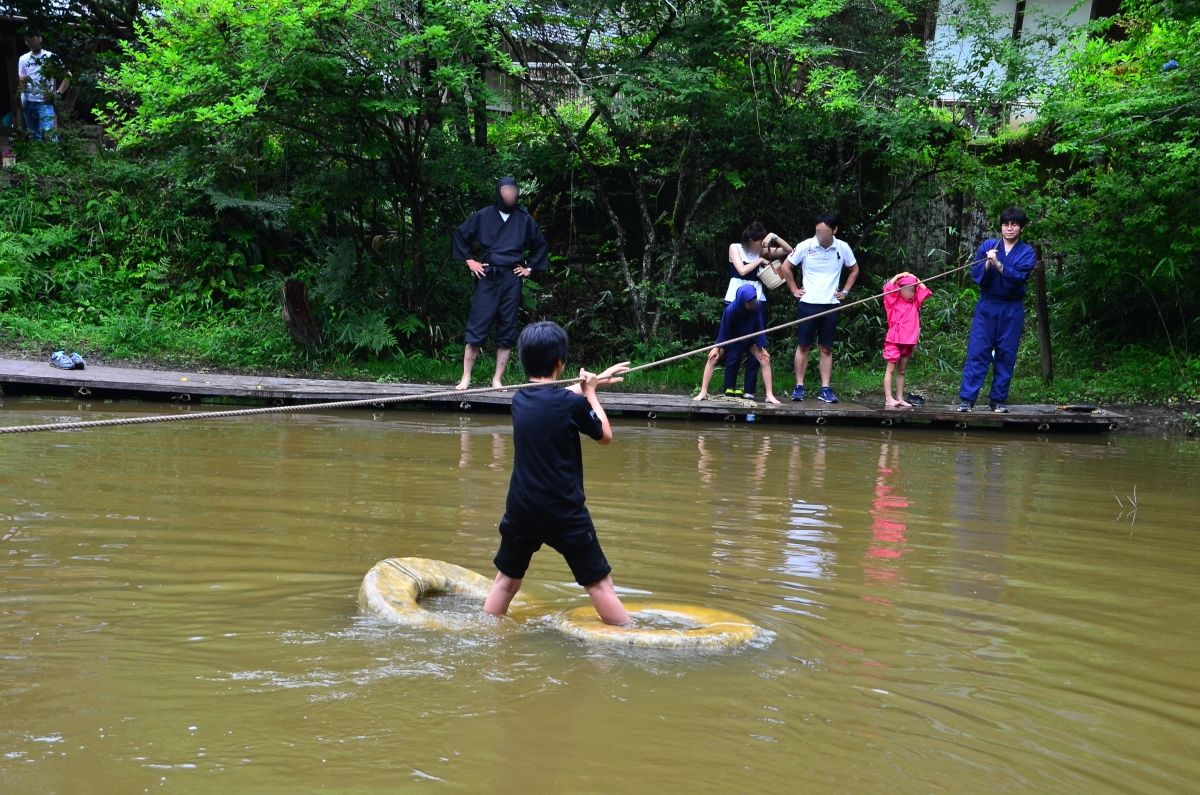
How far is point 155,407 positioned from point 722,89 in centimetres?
670

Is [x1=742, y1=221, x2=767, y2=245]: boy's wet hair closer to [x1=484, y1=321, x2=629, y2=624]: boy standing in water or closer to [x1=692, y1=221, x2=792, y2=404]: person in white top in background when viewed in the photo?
[x1=692, y1=221, x2=792, y2=404]: person in white top in background

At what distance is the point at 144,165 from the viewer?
14.3 meters

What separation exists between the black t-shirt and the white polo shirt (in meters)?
7.07

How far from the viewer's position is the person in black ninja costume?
424 inches

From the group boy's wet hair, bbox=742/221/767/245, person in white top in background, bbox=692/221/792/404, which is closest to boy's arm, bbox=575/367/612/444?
person in white top in background, bbox=692/221/792/404

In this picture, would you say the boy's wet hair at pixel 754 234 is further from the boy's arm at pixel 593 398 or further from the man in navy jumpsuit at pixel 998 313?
the boy's arm at pixel 593 398

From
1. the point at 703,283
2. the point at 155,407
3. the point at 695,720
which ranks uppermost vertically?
the point at 703,283

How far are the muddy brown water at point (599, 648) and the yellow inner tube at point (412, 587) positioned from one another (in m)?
0.08

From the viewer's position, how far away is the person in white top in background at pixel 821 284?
1098cm

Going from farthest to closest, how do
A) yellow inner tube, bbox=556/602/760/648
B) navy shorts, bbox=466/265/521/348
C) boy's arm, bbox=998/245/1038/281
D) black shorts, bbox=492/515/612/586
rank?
navy shorts, bbox=466/265/521/348
boy's arm, bbox=998/245/1038/281
black shorts, bbox=492/515/612/586
yellow inner tube, bbox=556/602/760/648

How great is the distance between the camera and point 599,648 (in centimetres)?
418

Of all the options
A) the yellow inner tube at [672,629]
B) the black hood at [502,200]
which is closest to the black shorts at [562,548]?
the yellow inner tube at [672,629]

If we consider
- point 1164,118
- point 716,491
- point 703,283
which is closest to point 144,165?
point 703,283

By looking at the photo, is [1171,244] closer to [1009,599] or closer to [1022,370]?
[1022,370]
